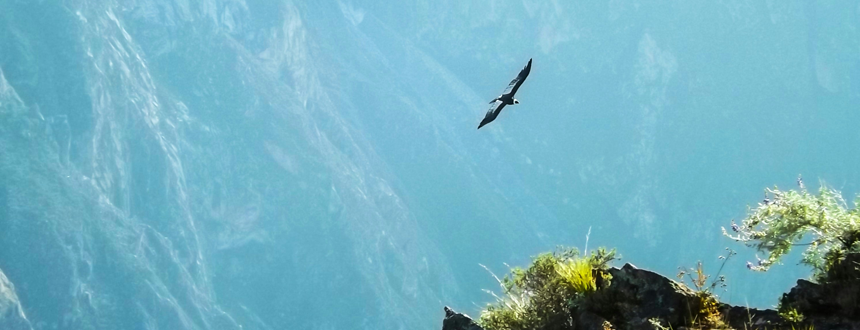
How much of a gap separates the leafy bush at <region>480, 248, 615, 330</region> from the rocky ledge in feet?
0.44

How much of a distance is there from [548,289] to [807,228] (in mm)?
2668

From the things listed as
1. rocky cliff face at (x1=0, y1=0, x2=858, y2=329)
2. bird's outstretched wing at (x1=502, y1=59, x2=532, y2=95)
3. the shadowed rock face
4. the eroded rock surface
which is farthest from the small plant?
rocky cliff face at (x1=0, y1=0, x2=858, y2=329)

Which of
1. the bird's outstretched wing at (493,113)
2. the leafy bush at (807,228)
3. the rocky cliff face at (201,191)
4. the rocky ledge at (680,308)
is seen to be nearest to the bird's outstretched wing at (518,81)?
the bird's outstretched wing at (493,113)

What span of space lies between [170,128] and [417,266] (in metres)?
63.7

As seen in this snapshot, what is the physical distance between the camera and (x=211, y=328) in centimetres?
13612

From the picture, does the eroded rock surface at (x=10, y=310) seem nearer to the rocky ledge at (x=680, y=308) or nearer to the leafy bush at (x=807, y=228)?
the rocky ledge at (x=680, y=308)

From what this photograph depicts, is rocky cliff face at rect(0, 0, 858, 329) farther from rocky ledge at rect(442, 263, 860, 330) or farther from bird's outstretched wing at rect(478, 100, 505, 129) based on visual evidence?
rocky ledge at rect(442, 263, 860, 330)

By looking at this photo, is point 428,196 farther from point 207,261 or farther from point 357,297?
point 207,261

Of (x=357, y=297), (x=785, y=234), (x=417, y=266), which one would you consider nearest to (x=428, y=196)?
(x=417, y=266)

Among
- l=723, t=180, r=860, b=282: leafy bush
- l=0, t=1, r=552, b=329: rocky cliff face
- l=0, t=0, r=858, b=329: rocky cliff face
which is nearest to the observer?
l=723, t=180, r=860, b=282: leafy bush

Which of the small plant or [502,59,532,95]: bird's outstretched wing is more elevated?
[502,59,532,95]: bird's outstretched wing

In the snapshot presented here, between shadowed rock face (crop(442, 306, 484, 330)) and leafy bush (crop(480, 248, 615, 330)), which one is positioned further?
shadowed rock face (crop(442, 306, 484, 330))

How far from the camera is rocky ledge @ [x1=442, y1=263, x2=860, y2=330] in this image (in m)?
5.95

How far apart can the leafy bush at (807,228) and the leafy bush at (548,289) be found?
5.11 ft
